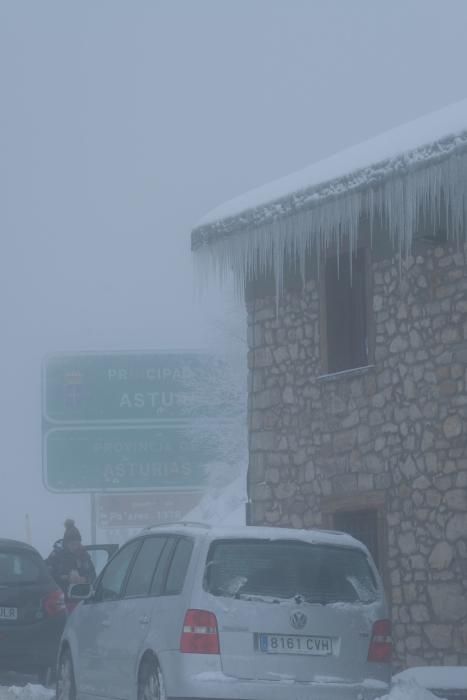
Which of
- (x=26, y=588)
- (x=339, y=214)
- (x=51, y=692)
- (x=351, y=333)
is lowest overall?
(x=51, y=692)

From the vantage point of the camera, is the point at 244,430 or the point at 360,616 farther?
the point at 244,430

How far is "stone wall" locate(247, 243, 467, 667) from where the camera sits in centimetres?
1412

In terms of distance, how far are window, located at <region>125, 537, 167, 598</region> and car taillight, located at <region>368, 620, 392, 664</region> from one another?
5.08 ft

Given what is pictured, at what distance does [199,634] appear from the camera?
9273 millimetres

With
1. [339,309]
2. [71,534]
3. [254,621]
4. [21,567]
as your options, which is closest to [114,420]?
[71,534]

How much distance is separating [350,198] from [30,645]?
17.3ft

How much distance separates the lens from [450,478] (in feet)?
46.3

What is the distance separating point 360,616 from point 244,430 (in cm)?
3809

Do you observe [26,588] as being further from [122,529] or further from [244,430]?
[244,430]

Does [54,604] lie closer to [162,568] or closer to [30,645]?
[30,645]

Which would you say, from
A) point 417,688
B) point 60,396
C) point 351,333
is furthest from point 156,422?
point 417,688

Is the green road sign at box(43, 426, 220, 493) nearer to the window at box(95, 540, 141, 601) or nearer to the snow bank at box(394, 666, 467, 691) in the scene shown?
the snow bank at box(394, 666, 467, 691)

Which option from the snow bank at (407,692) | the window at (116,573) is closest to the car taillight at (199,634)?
the snow bank at (407,692)

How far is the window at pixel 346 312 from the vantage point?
51.6 feet
